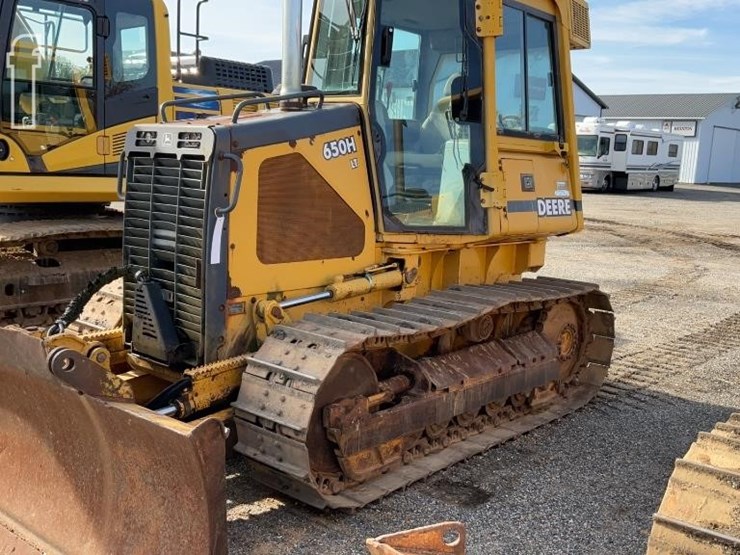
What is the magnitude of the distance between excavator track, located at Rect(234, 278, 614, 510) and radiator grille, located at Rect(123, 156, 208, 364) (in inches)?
19.8

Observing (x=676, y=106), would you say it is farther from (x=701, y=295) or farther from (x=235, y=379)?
(x=235, y=379)

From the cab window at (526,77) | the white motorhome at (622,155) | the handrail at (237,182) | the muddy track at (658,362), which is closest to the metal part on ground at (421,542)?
the handrail at (237,182)

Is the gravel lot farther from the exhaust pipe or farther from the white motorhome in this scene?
the white motorhome

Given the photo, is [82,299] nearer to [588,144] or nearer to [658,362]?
[658,362]

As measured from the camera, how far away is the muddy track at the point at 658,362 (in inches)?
261

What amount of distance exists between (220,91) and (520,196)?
445 cm

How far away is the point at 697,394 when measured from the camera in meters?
6.71

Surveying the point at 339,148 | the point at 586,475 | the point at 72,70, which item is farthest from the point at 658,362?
the point at 72,70

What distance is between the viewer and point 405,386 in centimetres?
483

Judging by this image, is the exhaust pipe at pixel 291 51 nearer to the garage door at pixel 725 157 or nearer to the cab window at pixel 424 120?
the cab window at pixel 424 120

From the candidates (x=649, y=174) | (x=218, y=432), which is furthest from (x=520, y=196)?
(x=649, y=174)

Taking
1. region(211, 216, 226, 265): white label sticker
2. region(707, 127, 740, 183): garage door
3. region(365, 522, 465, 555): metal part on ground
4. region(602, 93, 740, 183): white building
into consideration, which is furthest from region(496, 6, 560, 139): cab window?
region(707, 127, 740, 183): garage door

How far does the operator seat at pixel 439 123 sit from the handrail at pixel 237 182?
1367mm

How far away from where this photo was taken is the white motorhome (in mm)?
31062
